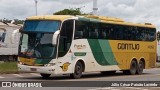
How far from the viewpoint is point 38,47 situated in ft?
80.6

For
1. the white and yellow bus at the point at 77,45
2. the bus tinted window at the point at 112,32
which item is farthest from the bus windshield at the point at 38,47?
the bus tinted window at the point at 112,32

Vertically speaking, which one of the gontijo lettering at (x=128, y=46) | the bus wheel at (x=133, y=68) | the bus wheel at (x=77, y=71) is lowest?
the bus wheel at (x=133, y=68)

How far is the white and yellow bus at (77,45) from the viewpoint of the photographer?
80.2ft

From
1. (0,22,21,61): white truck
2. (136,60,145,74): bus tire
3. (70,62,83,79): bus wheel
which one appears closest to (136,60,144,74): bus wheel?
(136,60,145,74): bus tire

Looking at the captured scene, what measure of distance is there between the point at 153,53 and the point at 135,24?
3459 millimetres

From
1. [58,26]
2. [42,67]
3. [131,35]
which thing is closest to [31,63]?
[42,67]

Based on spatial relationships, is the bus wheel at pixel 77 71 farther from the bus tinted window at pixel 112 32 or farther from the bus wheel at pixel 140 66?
the bus wheel at pixel 140 66

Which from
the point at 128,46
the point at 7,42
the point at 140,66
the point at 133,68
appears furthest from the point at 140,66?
the point at 7,42

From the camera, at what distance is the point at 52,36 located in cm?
2423

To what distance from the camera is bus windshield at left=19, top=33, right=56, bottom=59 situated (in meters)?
24.4

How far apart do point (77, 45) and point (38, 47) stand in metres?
2.39

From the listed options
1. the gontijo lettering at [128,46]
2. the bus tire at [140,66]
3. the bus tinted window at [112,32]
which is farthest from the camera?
the bus tire at [140,66]

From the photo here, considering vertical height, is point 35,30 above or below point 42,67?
above

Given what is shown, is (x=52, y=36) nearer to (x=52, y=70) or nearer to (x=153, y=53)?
(x=52, y=70)
